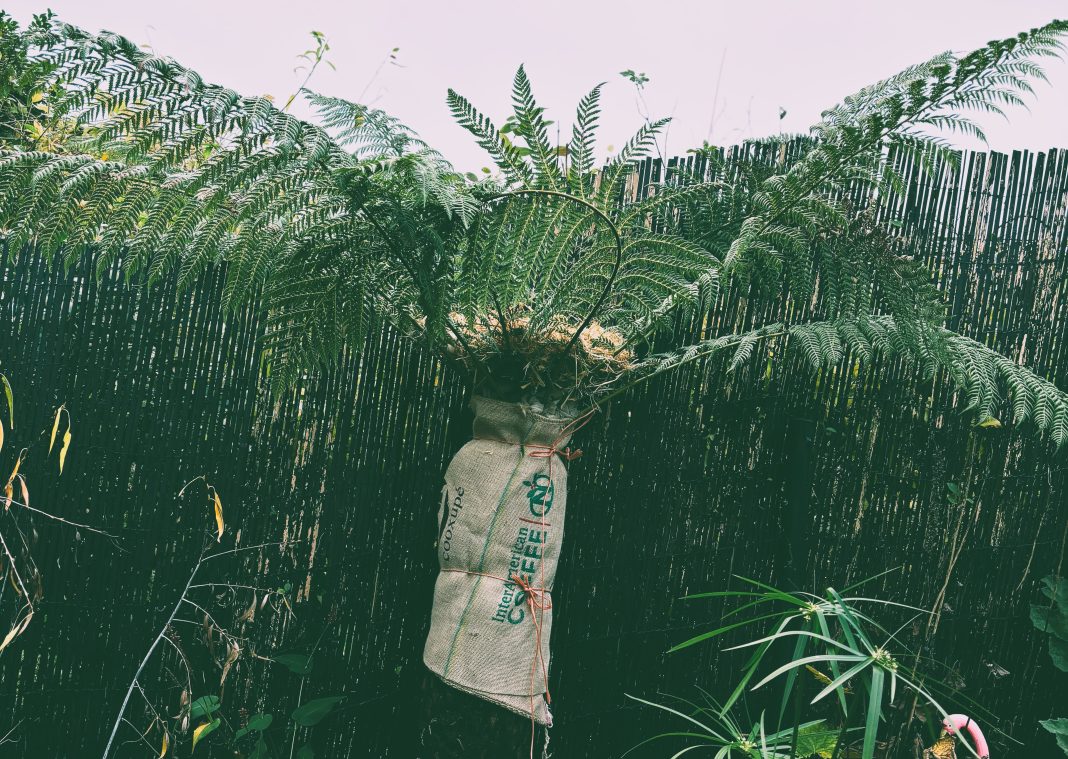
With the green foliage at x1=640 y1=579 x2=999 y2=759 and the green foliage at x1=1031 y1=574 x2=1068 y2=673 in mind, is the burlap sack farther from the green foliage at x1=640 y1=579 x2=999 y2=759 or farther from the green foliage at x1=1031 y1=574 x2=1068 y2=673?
the green foliage at x1=1031 y1=574 x2=1068 y2=673

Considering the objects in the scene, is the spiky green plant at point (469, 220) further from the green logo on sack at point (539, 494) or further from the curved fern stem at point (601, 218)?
the green logo on sack at point (539, 494)

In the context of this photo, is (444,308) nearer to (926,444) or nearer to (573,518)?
(573,518)

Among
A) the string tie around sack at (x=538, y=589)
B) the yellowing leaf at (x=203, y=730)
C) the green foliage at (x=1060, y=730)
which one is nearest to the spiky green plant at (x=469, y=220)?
the string tie around sack at (x=538, y=589)

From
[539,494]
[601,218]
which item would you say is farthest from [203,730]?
[601,218]

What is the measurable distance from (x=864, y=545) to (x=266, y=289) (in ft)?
6.65

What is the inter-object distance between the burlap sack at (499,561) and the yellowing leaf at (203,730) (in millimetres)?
500

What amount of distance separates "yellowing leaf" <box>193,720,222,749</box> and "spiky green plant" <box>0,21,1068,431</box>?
2.63 ft

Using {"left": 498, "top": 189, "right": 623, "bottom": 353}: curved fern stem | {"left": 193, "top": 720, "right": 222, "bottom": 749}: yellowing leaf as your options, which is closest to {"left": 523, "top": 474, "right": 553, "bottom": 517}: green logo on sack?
{"left": 498, "top": 189, "right": 623, "bottom": 353}: curved fern stem

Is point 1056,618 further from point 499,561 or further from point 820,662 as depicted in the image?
point 499,561

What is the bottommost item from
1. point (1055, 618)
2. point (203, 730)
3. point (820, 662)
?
point (203, 730)

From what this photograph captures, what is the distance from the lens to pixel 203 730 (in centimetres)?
194

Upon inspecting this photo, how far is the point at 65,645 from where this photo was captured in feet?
6.36

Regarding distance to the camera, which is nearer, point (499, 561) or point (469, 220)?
point (469, 220)

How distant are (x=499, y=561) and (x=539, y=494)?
0.18m
